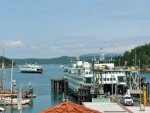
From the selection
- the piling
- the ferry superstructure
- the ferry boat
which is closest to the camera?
the piling

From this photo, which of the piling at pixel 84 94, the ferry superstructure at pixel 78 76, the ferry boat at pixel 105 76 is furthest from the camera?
the ferry superstructure at pixel 78 76

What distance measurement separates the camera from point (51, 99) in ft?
314

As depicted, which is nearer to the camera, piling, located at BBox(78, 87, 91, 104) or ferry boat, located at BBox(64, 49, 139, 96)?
piling, located at BBox(78, 87, 91, 104)

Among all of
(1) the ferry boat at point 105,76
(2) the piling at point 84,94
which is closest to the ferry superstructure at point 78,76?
(1) the ferry boat at point 105,76

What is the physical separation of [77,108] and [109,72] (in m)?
62.1

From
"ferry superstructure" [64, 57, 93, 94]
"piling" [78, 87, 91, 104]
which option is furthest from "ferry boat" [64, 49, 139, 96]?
"piling" [78, 87, 91, 104]

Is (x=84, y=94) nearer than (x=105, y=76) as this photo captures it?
Yes

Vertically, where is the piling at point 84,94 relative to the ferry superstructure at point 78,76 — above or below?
below

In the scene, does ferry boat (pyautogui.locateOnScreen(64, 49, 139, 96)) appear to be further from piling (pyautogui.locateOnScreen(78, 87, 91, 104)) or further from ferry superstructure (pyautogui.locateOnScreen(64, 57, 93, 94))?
piling (pyautogui.locateOnScreen(78, 87, 91, 104))

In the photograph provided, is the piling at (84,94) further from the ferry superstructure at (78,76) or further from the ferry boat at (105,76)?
the ferry superstructure at (78,76)

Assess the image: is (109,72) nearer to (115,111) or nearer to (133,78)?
(133,78)

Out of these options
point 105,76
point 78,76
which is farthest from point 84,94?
point 78,76

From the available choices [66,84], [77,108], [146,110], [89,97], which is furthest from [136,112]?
[66,84]

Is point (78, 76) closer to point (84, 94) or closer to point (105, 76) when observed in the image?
point (105, 76)
